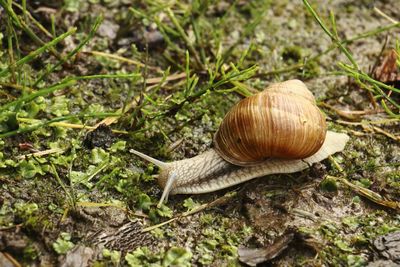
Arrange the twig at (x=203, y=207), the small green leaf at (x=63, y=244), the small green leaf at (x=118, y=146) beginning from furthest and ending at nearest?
the small green leaf at (x=118, y=146) → the twig at (x=203, y=207) → the small green leaf at (x=63, y=244)

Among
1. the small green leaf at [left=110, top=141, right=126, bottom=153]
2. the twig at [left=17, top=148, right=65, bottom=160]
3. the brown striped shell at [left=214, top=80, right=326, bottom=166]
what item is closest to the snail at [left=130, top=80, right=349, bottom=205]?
the brown striped shell at [left=214, top=80, right=326, bottom=166]

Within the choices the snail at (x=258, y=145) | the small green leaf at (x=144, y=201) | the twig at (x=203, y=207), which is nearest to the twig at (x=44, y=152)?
the snail at (x=258, y=145)

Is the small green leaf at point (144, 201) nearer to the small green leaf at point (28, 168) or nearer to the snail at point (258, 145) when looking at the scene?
the snail at point (258, 145)

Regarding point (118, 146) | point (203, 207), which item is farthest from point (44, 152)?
point (203, 207)

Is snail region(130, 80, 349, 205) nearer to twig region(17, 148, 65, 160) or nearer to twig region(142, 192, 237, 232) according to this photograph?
twig region(142, 192, 237, 232)

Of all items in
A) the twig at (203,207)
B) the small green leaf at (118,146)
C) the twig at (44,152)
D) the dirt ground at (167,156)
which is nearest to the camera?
the dirt ground at (167,156)

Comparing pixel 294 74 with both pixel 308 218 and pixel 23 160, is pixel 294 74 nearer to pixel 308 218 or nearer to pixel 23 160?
pixel 308 218
